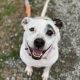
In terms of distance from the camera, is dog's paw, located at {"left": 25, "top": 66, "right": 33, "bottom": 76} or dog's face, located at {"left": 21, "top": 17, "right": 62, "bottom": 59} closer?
dog's face, located at {"left": 21, "top": 17, "right": 62, "bottom": 59}

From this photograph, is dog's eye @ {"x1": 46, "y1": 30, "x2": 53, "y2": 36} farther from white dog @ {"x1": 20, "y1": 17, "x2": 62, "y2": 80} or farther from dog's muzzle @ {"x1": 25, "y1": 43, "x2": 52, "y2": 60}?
dog's muzzle @ {"x1": 25, "y1": 43, "x2": 52, "y2": 60}

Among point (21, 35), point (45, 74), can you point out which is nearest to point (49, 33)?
point (45, 74)

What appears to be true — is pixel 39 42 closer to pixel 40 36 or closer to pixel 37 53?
pixel 40 36

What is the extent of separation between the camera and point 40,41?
4.95 meters

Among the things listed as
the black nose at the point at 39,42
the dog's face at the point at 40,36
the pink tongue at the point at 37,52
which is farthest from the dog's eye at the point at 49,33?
the pink tongue at the point at 37,52

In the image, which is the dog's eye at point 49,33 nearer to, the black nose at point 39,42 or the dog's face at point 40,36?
the dog's face at point 40,36

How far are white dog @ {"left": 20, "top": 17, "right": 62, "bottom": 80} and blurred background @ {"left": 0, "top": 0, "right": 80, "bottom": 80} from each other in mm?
610

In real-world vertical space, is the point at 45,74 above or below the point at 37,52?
below

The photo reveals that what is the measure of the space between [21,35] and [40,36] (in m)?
1.62

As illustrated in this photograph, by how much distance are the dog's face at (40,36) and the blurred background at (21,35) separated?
3.39 feet

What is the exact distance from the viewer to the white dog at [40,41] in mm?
5027

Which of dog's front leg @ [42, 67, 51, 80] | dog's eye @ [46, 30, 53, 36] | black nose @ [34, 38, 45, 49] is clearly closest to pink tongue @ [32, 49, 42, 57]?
black nose @ [34, 38, 45, 49]

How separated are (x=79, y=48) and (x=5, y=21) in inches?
61.5

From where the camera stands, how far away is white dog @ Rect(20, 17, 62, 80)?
5.03 meters
